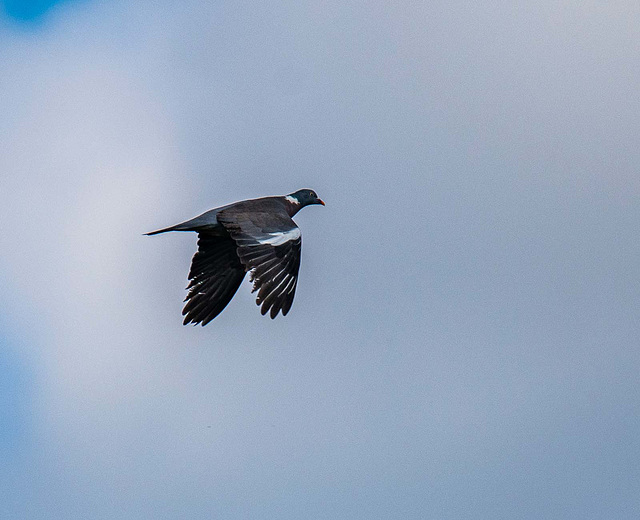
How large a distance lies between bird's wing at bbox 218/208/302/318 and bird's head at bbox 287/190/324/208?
12.1ft

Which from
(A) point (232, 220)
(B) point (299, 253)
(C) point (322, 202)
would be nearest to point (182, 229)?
(A) point (232, 220)

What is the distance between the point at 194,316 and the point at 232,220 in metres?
2.05

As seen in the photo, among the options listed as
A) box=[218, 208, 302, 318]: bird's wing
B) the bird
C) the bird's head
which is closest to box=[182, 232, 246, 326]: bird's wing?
the bird

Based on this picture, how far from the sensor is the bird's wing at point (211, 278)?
1759 cm

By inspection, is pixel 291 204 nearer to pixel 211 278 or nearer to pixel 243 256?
pixel 211 278

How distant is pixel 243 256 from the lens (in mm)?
15469

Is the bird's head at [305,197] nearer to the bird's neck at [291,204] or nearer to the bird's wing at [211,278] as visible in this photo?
the bird's neck at [291,204]

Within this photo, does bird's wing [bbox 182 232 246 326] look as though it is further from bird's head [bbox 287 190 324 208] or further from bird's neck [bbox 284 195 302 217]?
bird's head [bbox 287 190 324 208]

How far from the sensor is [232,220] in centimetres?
1636

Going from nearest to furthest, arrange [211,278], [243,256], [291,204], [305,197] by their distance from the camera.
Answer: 1. [243,256]
2. [211,278]
3. [291,204]
4. [305,197]

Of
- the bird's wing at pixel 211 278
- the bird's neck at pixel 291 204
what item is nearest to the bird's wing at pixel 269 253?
the bird's wing at pixel 211 278

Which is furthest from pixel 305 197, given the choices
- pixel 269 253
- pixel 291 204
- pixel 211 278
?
pixel 269 253

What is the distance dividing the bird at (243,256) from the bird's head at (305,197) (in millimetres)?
753

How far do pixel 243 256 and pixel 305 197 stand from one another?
17.0 ft
